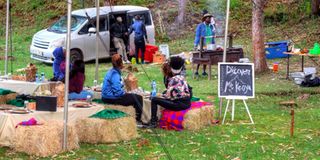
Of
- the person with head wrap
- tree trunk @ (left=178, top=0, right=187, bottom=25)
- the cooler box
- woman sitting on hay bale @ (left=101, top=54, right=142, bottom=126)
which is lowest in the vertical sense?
woman sitting on hay bale @ (left=101, top=54, right=142, bottom=126)

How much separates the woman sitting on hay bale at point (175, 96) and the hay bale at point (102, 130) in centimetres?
99

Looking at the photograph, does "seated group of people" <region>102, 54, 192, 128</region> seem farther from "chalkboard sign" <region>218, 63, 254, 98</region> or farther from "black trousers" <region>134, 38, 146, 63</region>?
"black trousers" <region>134, 38, 146, 63</region>

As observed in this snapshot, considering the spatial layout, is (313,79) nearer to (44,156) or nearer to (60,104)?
(60,104)

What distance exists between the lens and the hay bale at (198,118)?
10922mm

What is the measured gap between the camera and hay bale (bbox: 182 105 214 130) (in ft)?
35.8

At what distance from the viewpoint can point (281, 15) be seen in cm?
2916

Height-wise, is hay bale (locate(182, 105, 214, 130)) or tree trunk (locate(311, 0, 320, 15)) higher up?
tree trunk (locate(311, 0, 320, 15))

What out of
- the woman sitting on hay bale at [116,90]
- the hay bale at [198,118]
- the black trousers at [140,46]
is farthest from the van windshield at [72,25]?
the hay bale at [198,118]

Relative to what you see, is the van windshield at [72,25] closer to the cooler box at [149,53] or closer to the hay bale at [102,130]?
the cooler box at [149,53]

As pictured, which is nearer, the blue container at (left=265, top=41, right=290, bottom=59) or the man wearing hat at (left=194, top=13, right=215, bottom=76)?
the man wearing hat at (left=194, top=13, right=215, bottom=76)

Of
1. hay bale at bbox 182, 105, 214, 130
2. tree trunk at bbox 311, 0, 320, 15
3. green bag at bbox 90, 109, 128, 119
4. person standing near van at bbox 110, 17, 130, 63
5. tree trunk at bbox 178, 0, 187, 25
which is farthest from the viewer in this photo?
tree trunk at bbox 178, 0, 187, 25

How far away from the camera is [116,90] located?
11.0 m

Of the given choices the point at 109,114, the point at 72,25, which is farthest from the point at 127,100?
the point at 72,25

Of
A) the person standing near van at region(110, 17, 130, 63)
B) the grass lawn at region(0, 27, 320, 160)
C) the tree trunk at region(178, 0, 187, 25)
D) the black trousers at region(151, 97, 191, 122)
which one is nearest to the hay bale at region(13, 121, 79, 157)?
the grass lawn at region(0, 27, 320, 160)
